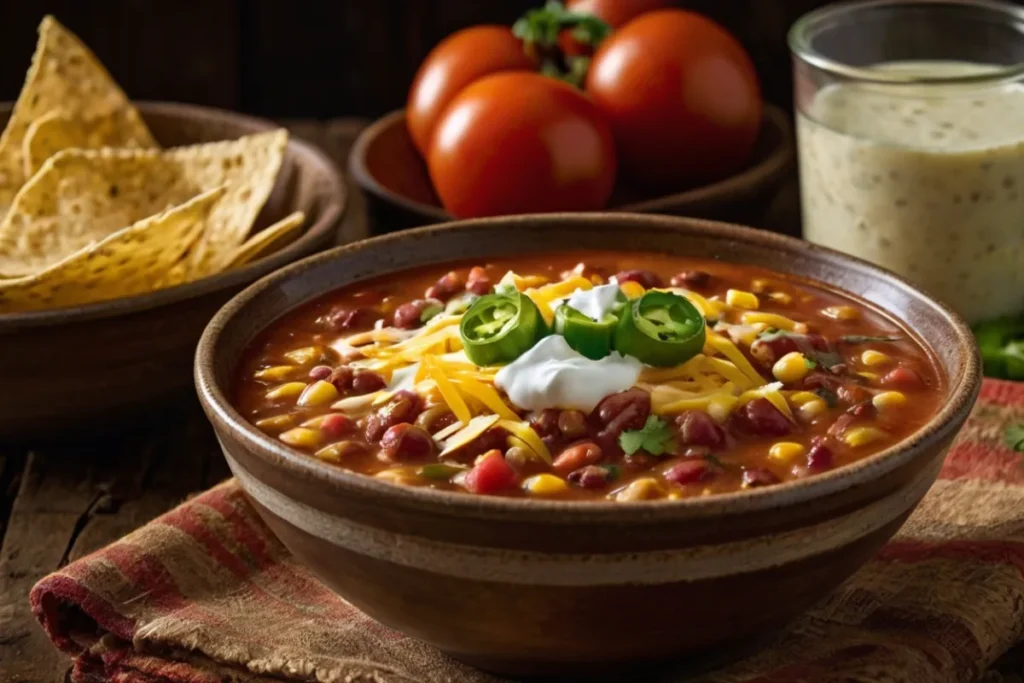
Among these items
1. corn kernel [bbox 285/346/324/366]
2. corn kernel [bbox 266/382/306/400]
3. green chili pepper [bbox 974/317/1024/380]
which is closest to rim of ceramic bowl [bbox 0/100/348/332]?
corn kernel [bbox 285/346/324/366]

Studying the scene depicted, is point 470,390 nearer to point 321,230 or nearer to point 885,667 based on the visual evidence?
point 885,667

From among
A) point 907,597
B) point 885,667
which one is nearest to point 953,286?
point 907,597

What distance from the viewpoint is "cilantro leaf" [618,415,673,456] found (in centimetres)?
234

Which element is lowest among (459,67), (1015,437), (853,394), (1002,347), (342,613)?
(1002,347)

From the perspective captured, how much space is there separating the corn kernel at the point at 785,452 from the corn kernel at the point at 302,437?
0.69 metres

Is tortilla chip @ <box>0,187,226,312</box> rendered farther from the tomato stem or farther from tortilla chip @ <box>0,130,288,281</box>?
the tomato stem

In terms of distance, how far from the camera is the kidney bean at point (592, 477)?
2262 millimetres

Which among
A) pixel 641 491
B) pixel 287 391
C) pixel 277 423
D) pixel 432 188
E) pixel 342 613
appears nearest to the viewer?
pixel 641 491

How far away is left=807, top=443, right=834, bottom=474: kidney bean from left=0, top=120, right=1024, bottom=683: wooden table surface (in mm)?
1312

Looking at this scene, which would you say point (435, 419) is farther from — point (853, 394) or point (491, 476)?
point (853, 394)

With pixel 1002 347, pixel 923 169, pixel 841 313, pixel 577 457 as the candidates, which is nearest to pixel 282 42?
pixel 923 169

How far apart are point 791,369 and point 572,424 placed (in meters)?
0.42

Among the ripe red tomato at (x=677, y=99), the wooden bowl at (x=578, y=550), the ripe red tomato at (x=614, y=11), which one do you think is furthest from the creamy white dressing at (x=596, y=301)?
the ripe red tomato at (x=614, y=11)

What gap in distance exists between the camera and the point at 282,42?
6141 mm
